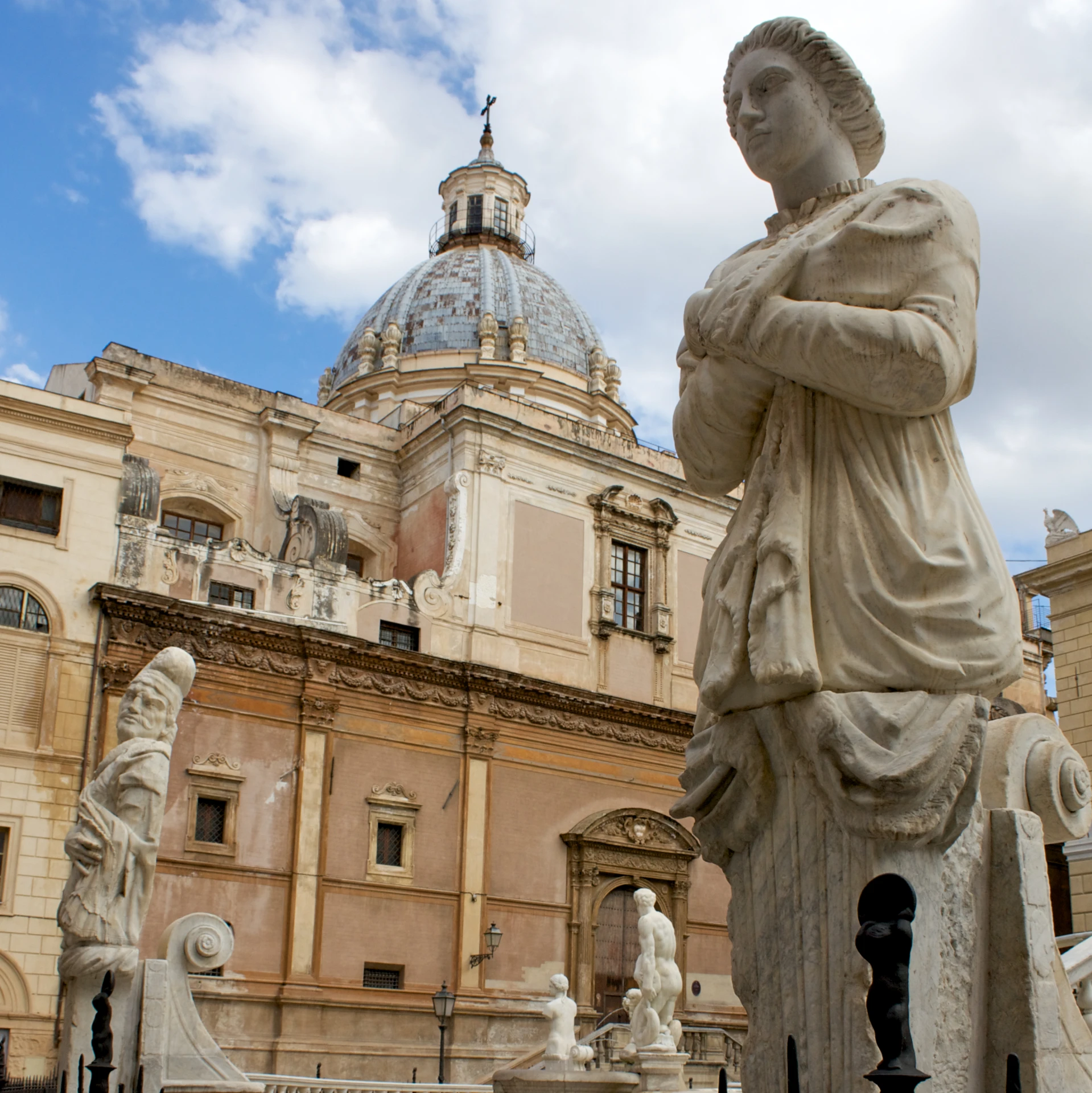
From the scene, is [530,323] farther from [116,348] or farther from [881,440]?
[881,440]

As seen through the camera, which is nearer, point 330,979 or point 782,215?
point 782,215

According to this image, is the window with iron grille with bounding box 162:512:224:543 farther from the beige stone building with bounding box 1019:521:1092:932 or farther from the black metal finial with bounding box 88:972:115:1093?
the black metal finial with bounding box 88:972:115:1093

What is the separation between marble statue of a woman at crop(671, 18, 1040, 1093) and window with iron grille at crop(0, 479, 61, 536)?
21.8 m

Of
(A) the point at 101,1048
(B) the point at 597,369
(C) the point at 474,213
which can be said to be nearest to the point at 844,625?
(A) the point at 101,1048

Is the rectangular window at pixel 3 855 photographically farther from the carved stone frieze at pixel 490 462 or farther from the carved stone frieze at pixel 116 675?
the carved stone frieze at pixel 490 462

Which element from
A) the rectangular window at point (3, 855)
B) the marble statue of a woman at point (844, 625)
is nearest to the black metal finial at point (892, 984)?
the marble statue of a woman at point (844, 625)

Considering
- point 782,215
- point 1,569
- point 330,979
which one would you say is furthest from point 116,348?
point 782,215

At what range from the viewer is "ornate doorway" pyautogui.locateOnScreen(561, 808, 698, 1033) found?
2614cm

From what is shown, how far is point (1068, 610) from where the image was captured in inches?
811

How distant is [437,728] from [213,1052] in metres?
18.7

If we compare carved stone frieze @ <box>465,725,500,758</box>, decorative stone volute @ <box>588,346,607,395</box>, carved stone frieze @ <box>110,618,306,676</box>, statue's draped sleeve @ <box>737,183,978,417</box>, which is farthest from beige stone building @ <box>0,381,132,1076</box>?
Result: statue's draped sleeve @ <box>737,183,978,417</box>

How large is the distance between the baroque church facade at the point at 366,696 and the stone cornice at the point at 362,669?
0.06 metres

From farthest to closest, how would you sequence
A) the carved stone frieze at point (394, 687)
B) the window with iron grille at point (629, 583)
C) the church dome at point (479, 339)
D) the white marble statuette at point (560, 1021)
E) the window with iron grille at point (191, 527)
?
1. the church dome at point (479, 339)
2. the window with iron grille at point (629, 583)
3. the window with iron grille at point (191, 527)
4. the carved stone frieze at point (394, 687)
5. the white marble statuette at point (560, 1021)

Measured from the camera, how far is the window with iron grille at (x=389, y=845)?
24.7 m
